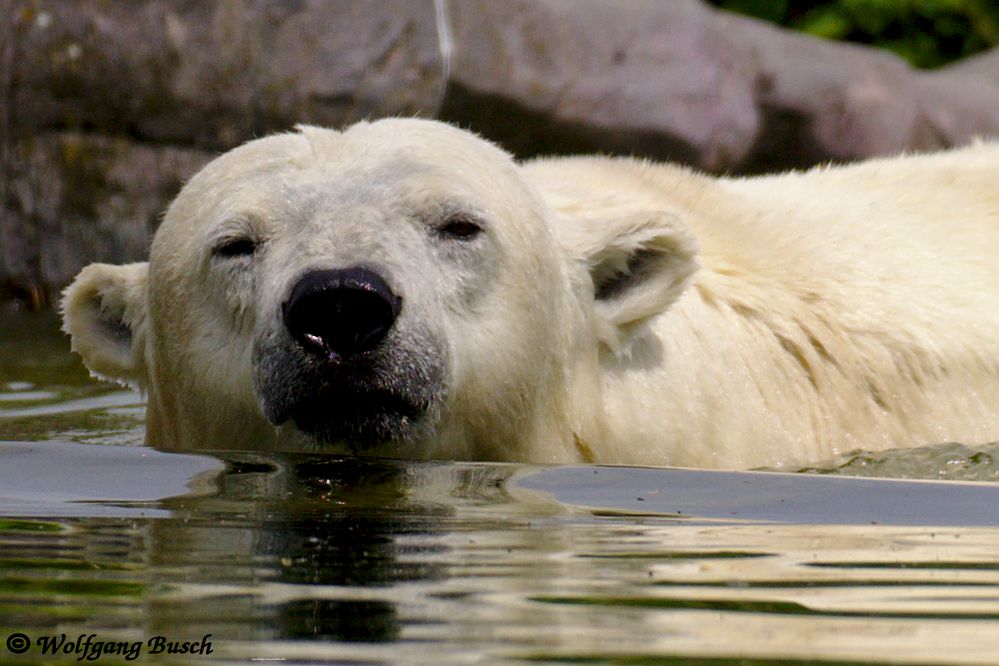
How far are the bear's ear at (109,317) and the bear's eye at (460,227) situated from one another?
2.90 feet

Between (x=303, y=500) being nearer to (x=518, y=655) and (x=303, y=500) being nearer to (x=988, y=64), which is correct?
(x=518, y=655)

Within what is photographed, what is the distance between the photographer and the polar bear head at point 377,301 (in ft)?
10.5

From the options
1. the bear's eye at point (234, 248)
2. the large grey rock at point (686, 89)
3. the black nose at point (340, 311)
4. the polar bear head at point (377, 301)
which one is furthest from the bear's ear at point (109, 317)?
the large grey rock at point (686, 89)

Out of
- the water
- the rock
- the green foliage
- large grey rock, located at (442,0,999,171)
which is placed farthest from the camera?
the green foliage

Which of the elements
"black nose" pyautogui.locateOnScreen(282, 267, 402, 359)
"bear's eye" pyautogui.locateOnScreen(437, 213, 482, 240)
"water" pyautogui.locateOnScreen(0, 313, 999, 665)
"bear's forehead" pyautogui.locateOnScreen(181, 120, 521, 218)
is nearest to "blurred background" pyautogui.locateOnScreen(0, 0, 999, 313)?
"bear's forehead" pyautogui.locateOnScreen(181, 120, 521, 218)

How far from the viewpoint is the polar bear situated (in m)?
3.27

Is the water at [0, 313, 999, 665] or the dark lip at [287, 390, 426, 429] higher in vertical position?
the water at [0, 313, 999, 665]

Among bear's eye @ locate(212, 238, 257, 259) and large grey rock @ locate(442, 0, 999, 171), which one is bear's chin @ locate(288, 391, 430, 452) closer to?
bear's eye @ locate(212, 238, 257, 259)

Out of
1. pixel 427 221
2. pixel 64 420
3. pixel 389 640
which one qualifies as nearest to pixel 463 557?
pixel 389 640

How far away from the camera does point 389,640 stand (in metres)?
1.87

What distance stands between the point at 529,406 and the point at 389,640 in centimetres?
183

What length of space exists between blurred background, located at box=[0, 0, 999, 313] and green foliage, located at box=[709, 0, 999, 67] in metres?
0.03

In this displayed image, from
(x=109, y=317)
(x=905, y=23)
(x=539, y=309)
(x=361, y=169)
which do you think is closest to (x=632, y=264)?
(x=539, y=309)

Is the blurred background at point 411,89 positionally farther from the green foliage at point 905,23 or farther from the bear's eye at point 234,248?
the bear's eye at point 234,248
